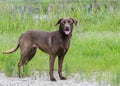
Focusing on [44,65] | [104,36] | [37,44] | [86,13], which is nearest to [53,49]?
[37,44]

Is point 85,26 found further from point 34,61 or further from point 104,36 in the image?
point 34,61

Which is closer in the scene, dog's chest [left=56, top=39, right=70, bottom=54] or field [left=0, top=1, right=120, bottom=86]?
dog's chest [left=56, top=39, right=70, bottom=54]

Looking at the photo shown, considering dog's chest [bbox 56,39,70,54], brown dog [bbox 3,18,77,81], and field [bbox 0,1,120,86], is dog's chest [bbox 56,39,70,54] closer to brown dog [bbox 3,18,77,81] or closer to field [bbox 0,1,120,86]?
brown dog [bbox 3,18,77,81]

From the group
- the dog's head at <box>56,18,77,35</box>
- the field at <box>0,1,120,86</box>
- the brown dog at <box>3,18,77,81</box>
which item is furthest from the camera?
the field at <box>0,1,120,86</box>

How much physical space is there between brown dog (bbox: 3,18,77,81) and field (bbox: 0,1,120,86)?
10.4 inches

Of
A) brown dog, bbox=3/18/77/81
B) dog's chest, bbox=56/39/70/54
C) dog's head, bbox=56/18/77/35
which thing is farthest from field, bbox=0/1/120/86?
dog's head, bbox=56/18/77/35

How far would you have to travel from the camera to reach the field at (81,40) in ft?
35.2

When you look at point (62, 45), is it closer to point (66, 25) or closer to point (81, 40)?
point (66, 25)

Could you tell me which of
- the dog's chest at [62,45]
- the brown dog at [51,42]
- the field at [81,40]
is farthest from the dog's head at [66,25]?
the field at [81,40]

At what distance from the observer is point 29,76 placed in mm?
10344


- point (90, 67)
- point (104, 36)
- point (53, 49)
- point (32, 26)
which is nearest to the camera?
point (53, 49)

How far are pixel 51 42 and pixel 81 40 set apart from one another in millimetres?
3517

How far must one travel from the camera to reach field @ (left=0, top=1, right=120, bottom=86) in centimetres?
1073

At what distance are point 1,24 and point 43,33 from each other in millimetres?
5130
